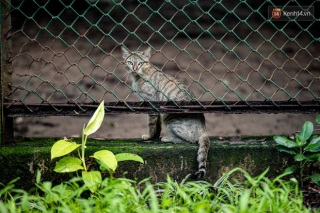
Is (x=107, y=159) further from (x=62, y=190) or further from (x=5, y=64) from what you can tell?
(x=5, y=64)

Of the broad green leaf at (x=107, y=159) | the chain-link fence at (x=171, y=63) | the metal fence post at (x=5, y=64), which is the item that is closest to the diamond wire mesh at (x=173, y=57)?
the chain-link fence at (x=171, y=63)

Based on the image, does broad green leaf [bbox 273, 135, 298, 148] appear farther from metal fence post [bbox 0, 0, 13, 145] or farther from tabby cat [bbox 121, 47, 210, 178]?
metal fence post [bbox 0, 0, 13, 145]

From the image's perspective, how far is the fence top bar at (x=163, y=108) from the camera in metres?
3.10

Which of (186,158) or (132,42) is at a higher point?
(132,42)

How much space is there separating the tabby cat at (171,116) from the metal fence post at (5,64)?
980 mm

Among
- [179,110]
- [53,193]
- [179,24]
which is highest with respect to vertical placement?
[179,24]

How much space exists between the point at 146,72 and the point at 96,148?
1.33 metres

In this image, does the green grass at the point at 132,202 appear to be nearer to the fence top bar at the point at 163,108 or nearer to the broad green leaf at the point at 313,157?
the broad green leaf at the point at 313,157

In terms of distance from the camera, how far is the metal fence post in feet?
9.98

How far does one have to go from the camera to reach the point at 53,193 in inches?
97.2

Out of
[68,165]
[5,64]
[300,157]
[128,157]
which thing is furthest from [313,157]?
[5,64]

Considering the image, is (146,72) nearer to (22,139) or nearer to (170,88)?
(170,88)

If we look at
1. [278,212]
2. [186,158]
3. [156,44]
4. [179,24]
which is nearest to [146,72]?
[186,158]

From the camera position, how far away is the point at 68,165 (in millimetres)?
2754
